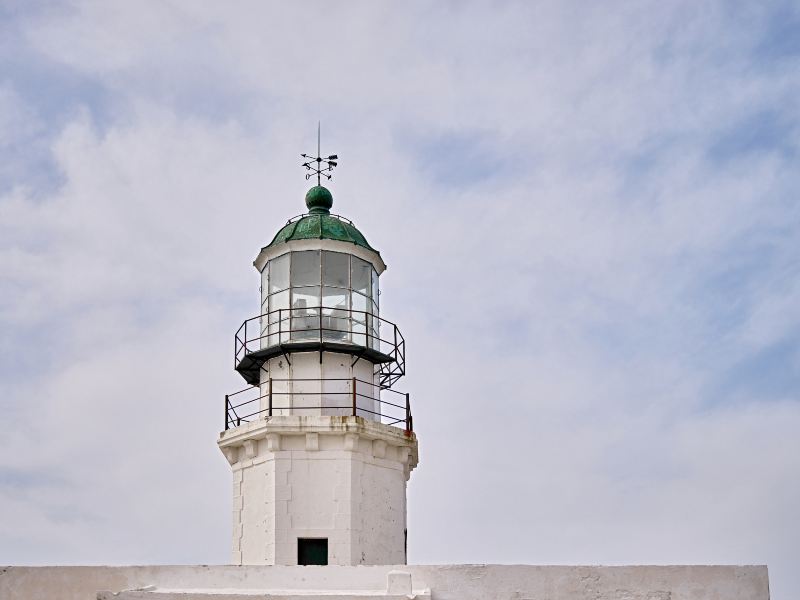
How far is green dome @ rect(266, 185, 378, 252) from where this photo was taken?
18.7 m

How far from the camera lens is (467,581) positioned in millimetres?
13711

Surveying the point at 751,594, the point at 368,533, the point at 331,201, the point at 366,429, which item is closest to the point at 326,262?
the point at 331,201

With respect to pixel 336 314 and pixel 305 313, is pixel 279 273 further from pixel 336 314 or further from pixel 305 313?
pixel 336 314

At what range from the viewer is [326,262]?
61.5 feet

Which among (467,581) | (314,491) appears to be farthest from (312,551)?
(467,581)

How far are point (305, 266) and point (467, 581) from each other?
6.87 metres

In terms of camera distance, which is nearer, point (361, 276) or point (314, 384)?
point (314, 384)

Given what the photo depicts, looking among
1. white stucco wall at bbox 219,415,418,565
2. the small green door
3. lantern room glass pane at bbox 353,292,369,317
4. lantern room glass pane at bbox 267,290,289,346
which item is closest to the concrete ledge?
white stucco wall at bbox 219,415,418,565

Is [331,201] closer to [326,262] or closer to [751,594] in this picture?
[326,262]

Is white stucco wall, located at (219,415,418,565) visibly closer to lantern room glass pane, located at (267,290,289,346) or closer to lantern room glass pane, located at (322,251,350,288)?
lantern room glass pane, located at (267,290,289,346)

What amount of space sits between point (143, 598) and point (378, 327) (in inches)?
282

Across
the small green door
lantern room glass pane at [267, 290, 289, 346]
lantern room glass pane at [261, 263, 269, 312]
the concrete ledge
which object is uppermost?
lantern room glass pane at [261, 263, 269, 312]

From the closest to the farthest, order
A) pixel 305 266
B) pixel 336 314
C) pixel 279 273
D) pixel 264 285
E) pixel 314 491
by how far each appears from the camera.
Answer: pixel 314 491, pixel 336 314, pixel 305 266, pixel 279 273, pixel 264 285

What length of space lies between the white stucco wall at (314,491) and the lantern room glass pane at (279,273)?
2.59m
